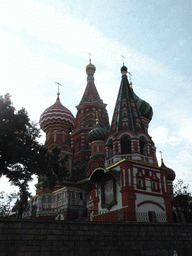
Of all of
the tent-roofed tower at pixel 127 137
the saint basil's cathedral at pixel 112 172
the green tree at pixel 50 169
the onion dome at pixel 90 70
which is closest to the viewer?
the green tree at pixel 50 169

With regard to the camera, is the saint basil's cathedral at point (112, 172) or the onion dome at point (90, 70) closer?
the saint basil's cathedral at point (112, 172)

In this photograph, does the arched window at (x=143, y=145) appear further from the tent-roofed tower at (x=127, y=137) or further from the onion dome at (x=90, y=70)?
the onion dome at (x=90, y=70)

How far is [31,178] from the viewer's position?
1947 cm

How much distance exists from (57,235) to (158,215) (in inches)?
399

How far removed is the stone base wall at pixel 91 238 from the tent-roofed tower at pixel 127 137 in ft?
27.0

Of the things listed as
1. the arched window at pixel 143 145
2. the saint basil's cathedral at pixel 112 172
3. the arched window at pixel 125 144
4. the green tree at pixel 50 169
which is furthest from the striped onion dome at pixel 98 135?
the green tree at pixel 50 169

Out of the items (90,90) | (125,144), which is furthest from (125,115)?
(90,90)

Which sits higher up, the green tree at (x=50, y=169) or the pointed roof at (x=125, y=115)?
the pointed roof at (x=125, y=115)

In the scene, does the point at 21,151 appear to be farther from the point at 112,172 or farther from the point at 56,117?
the point at 56,117

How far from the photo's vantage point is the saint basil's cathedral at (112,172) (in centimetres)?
2181

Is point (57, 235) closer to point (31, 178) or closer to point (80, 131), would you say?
point (31, 178)

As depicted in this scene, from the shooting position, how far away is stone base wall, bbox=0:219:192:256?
507 inches

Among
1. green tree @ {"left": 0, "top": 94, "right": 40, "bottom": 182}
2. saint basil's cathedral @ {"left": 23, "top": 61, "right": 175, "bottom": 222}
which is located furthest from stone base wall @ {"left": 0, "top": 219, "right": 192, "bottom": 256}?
green tree @ {"left": 0, "top": 94, "right": 40, "bottom": 182}

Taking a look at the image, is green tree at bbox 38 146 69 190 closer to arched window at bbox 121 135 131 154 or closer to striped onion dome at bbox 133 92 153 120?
arched window at bbox 121 135 131 154
